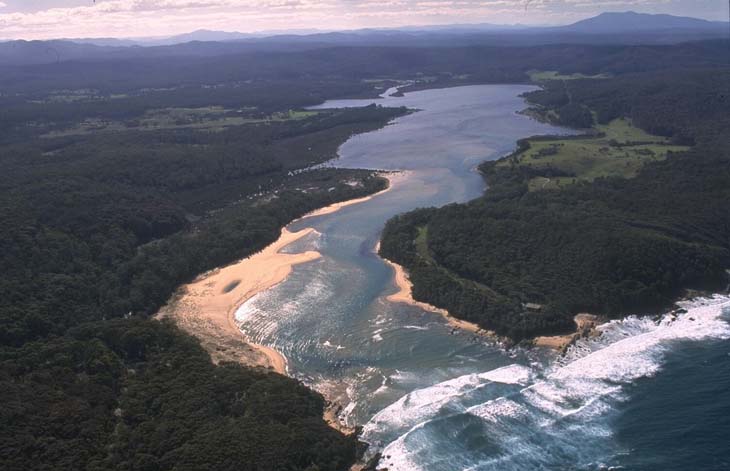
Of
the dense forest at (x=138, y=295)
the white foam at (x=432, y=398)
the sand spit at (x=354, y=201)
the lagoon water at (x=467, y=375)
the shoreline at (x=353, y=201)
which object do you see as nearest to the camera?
the dense forest at (x=138, y=295)

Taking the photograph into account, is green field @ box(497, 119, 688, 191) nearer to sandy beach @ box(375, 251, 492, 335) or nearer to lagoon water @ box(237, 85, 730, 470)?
sandy beach @ box(375, 251, 492, 335)

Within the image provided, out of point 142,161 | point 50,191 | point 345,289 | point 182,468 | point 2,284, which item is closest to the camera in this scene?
point 182,468

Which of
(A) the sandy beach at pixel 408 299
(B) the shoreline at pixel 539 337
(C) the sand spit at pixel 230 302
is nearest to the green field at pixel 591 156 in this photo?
(A) the sandy beach at pixel 408 299

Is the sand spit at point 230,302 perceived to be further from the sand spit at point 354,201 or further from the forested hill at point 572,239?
the forested hill at point 572,239

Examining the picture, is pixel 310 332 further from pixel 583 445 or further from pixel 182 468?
pixel 583 445

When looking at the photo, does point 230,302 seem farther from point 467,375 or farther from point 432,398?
point 467,375

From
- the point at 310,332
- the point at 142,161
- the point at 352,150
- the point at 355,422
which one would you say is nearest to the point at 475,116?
the point at 352,150

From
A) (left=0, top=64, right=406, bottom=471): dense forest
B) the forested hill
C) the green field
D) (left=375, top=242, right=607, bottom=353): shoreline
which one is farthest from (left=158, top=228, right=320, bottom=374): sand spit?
the green field
